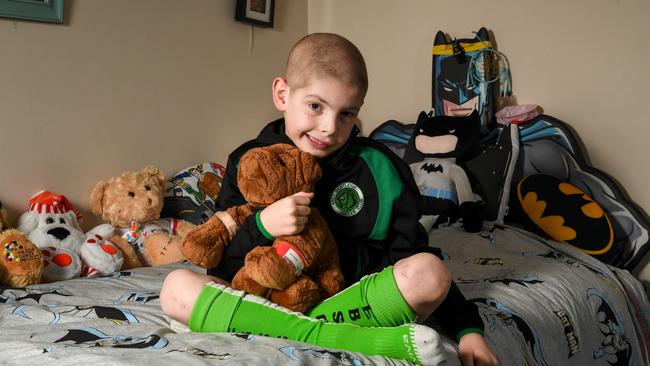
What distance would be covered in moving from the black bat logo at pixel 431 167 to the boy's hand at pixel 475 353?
1219mm

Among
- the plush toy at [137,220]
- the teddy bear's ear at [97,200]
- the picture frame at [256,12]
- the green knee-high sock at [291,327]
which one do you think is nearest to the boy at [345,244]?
the green knee-high sock at [291,327]

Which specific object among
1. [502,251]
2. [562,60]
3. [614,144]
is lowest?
[502,251]

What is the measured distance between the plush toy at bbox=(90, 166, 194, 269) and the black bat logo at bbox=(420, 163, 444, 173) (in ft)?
3.01

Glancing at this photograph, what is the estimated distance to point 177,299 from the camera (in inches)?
40.4

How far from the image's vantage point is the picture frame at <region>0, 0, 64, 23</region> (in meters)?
1.96

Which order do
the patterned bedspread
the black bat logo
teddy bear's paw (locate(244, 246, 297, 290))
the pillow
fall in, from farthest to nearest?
1. the pillow
2. the black bat logo
3. teddy bear's paw (locate(244, 246, 297, 290))
4. the patterned bedspread

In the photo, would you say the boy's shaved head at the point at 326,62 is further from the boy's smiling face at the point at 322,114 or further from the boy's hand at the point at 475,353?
Result: the boy's hand at the point at 475,353

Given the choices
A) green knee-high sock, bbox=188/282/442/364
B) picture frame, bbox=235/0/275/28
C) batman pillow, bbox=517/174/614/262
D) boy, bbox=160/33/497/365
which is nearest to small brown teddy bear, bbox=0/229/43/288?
boy, bbox=160/33/497/365

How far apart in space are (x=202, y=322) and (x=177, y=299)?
0.22 feet

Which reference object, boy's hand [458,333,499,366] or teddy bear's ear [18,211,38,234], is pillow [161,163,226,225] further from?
boy's hand [458,333,499,366]

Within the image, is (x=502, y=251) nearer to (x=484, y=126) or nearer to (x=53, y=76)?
(x=484, y=126)

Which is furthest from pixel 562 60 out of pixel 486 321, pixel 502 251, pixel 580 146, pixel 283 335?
pixel 283 335

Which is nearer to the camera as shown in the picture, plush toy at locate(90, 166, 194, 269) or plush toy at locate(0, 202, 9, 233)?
plush toy at locate(0, 202, 9, 233)

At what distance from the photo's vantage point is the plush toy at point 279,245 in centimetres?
99
